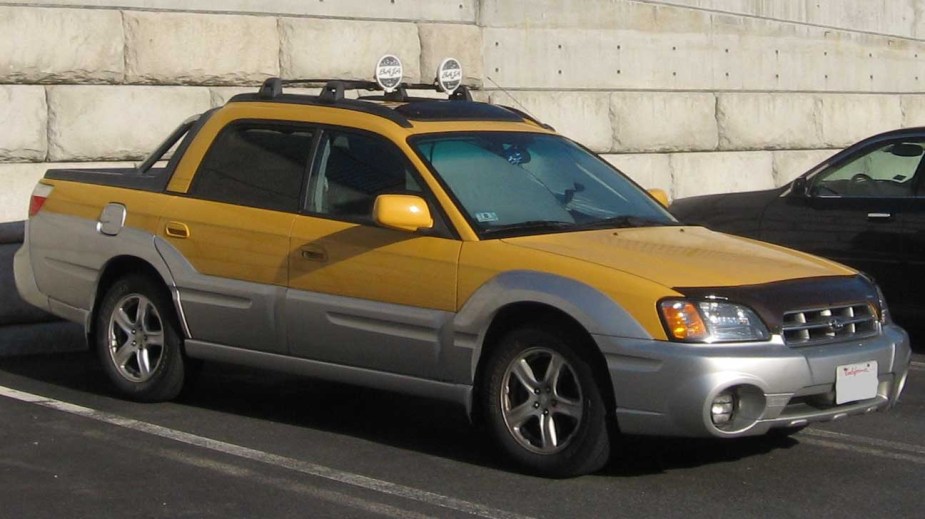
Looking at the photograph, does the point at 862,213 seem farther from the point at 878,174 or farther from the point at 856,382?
the point at 856,382

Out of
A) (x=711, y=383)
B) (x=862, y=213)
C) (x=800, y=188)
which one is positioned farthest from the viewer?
(x=800, y=188)

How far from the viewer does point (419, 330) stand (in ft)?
22.8

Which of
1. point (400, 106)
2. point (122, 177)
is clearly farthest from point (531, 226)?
point (122, 177)

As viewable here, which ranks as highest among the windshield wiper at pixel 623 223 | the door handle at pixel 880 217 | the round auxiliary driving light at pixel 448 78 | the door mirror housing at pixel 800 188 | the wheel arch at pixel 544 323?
the round auxiliary driving light at pixel 448 78

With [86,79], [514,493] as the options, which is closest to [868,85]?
[86,79]

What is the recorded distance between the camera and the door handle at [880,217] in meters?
10.3

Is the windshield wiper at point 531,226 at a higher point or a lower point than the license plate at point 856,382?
higher

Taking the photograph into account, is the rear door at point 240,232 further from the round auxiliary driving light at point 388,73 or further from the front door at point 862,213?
the front door at point 862,213

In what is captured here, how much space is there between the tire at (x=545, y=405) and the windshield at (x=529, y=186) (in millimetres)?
625

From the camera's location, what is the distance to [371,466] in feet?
22.4

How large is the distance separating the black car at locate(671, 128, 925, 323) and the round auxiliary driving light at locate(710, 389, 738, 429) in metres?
4.36

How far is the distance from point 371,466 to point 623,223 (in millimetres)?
1747

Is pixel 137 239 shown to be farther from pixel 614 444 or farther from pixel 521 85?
pixel 521 85

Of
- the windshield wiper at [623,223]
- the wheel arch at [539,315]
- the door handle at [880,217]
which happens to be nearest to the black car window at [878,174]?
the door handle at [880,217]
